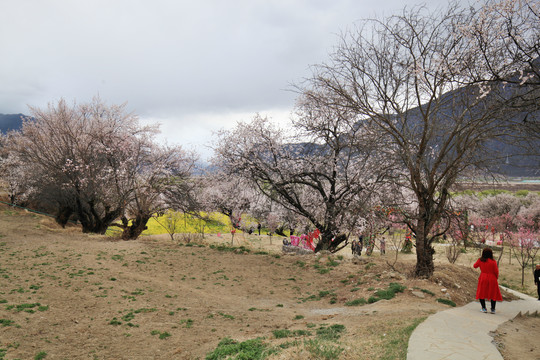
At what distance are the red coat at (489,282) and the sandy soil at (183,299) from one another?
998 millimetres

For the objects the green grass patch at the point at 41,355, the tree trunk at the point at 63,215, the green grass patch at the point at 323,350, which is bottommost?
the green grass patch at the point at 41,355

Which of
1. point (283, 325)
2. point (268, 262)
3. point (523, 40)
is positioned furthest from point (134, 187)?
point (523, 40)

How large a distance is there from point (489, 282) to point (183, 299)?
7799 mm

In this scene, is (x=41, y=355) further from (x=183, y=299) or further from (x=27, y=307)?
(x=183, y=299)

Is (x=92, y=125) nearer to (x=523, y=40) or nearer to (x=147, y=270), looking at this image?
(x=147, y=270)

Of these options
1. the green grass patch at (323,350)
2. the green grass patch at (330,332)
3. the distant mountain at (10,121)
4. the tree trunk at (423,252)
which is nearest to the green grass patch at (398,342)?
the green grass patch at (323,350)

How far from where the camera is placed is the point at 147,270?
12.0 metres

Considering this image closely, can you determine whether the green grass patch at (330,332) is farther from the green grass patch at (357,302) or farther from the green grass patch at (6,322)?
the green grass patch at (6,322)

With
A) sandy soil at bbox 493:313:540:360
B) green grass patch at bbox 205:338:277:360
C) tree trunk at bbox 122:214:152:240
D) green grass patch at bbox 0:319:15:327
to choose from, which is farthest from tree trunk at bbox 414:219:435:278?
tree trunk at bbox 122:214:152:240

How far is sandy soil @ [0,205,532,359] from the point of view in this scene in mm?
6129

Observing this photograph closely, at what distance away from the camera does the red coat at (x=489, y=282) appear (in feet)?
25.5

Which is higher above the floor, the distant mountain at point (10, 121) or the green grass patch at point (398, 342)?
the distant mountain at point (10, 121)

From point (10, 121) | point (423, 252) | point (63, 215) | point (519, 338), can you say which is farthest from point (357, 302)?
point (10, 121)

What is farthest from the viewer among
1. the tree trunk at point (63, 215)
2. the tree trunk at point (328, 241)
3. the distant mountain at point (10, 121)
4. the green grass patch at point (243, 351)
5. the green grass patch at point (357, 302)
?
the distant mountain at point (10, 121)
